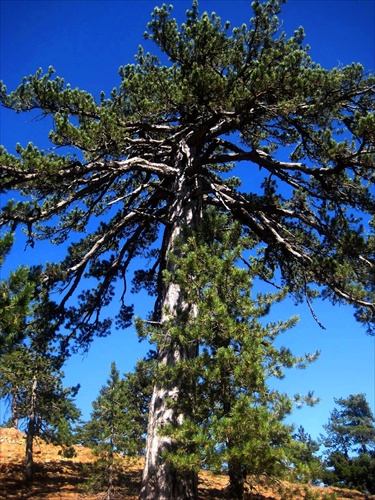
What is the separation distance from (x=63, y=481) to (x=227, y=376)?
31.7ft

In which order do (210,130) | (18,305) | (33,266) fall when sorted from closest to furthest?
(18,305) → (33,266) → (210,130)

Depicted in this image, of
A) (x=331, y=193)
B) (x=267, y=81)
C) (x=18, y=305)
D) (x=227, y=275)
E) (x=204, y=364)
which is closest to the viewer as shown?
(x=18, y=305)

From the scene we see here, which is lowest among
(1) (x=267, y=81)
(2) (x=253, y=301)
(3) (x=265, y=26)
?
(2) (x=253, y=301)

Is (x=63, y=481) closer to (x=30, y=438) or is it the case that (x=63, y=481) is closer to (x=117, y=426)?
(x=30, y=438)

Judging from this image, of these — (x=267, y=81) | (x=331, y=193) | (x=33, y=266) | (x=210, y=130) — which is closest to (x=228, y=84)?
(x=267, y=81)

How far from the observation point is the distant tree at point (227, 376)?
461 cm

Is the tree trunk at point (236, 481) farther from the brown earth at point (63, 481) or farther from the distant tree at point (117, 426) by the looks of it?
the distant tree at point (117, 426)

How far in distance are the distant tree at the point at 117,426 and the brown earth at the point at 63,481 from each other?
1.60ft

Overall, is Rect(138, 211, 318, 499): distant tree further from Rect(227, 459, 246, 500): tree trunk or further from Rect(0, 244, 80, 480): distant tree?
Rect(0, 244, 80, 480): distant tree

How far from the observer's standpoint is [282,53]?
8406 mm

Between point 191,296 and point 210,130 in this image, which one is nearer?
point 191,296

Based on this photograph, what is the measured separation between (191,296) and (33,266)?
13.0 ft

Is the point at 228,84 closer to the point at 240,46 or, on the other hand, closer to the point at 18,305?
the point at 240,46

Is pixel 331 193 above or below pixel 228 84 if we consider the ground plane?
below
